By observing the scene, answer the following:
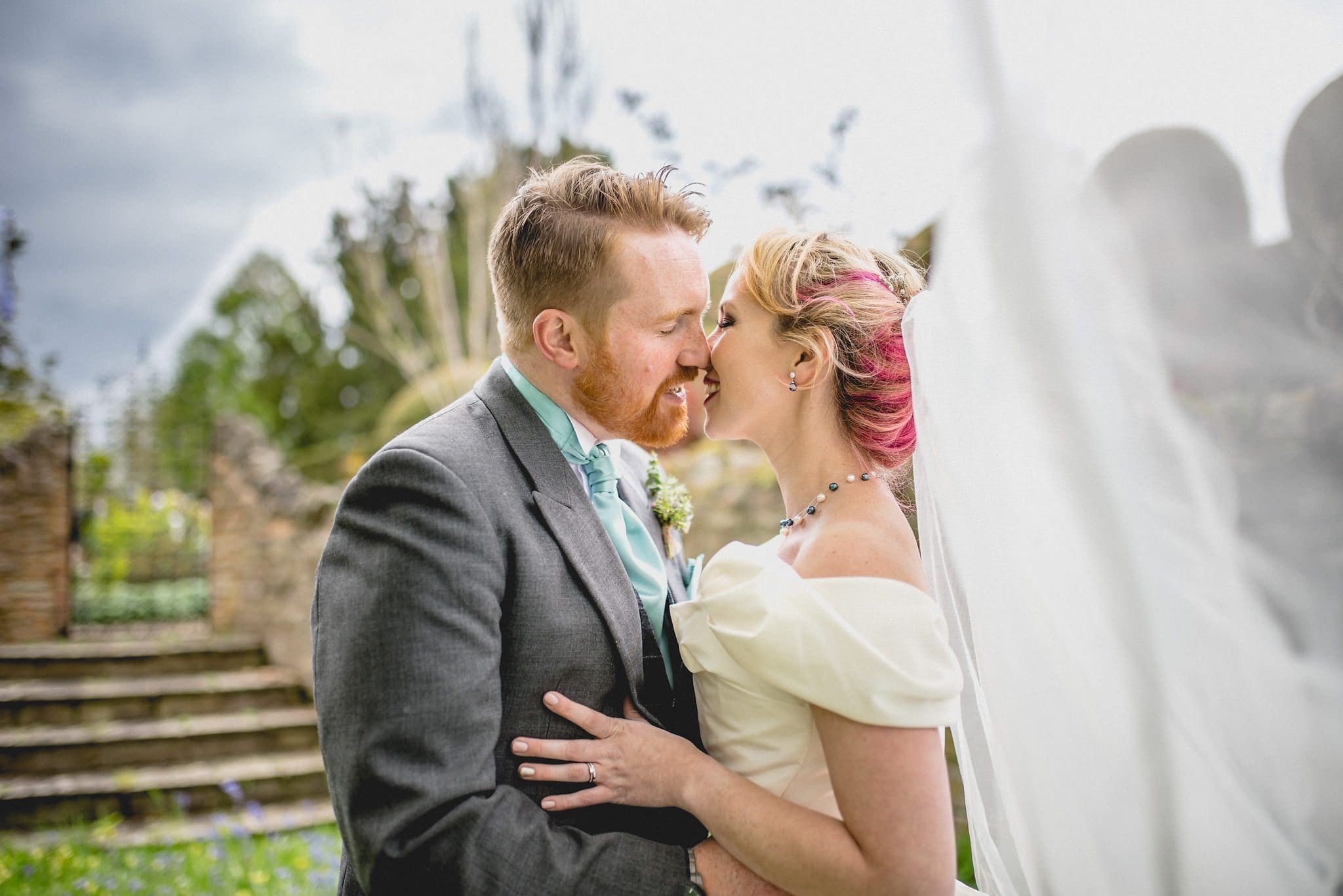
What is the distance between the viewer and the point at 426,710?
5.13ft

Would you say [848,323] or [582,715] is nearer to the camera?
[582,715]

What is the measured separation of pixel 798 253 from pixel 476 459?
37.4 inches

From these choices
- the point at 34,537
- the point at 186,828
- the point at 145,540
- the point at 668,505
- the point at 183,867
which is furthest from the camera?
the point at 145,540

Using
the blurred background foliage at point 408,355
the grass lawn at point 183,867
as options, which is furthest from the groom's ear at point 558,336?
the grass lawn at point 183,867

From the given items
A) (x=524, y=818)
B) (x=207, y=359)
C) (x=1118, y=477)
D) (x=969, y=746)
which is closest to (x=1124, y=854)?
(x=1118, y=477)

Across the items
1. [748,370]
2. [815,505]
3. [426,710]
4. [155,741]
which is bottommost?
[155,741]

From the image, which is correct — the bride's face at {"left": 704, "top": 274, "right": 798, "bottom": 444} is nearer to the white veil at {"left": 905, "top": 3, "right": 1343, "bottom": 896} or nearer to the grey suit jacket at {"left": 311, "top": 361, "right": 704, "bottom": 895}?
the grey suit jacket at {"left": 311, "top": 361, "right": 704, "bottom": 895}

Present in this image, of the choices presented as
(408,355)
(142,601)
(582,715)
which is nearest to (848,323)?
(582,715)

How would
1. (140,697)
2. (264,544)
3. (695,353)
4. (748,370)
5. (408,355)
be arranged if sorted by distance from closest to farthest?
(748,370) → (695,353) → (140,697) → (264,544) → (408,355)

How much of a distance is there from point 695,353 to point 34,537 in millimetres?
9390

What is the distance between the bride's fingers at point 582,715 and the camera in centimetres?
174

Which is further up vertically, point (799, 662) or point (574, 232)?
point (574, 232)

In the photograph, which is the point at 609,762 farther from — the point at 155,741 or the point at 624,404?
the point at 155,741

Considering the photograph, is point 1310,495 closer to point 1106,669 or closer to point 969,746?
point 1106,669
